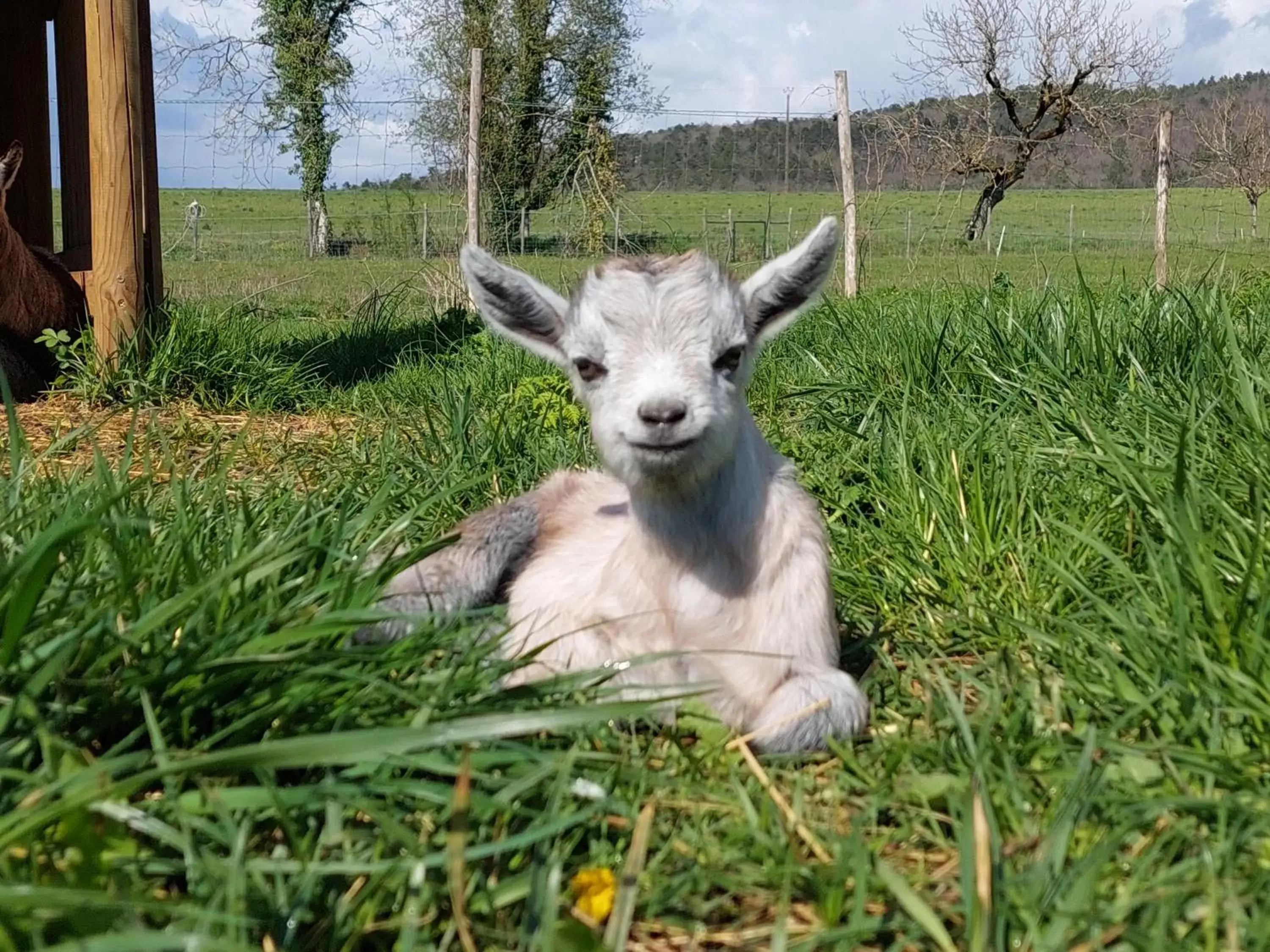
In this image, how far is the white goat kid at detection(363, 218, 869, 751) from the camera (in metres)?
2.52

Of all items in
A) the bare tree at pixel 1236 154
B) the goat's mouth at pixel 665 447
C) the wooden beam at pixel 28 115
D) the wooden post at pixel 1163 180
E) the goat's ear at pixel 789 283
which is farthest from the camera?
the bare tree at pixel 1236 154

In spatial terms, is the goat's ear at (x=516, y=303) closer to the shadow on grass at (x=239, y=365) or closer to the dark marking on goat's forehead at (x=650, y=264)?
the dark marking on goat's forehead at (x=650, y=264)

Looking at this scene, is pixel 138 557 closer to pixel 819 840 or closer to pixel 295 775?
pixel 295 775

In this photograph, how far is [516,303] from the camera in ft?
9.80

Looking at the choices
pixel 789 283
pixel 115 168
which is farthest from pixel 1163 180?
pixel 789 283

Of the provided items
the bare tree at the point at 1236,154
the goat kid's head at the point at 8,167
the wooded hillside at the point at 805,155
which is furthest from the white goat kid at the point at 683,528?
the bare tree at the point at 1236,154

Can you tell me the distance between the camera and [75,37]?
7.17 m

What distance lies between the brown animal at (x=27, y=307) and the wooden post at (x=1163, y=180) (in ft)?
40.2

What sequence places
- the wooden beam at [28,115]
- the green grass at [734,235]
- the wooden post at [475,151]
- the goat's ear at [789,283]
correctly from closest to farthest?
the goat's ear at [789,283] → the wooden beam at [28,115] → the wooden post at [475,151] → the green grass at [734,235]

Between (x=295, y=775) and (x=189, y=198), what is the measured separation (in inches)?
2172

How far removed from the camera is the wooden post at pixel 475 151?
9891 millimetres

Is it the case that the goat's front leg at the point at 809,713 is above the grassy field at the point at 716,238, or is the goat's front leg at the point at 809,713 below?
below

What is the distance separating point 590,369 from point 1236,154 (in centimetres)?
4328

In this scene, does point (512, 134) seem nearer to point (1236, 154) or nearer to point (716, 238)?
point (716, 238)
